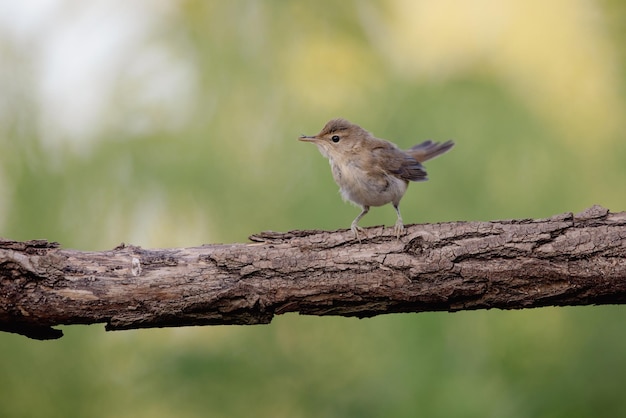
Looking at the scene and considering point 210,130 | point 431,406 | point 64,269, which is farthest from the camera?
point 210,130

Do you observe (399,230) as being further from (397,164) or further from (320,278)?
(397,164)

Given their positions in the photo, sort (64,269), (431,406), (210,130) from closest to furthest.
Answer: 1. (64,269)
2. (431,406)
3. (210,130)

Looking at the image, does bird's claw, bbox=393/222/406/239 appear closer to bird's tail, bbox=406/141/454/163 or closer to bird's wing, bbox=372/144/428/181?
bird's wing, bbox=372/144/428/181

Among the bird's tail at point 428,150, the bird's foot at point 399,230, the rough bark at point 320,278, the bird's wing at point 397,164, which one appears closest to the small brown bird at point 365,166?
the bird's wing at point 397,164

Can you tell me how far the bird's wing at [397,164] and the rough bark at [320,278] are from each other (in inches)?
44.9

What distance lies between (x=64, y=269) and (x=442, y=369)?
3.34m

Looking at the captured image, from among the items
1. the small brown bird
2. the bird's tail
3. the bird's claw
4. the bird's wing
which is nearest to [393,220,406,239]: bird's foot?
the bird's claw

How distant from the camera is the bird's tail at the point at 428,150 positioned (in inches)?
187

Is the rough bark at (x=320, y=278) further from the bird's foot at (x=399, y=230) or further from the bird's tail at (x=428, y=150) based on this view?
the bird's tail at (x=428, y=150)

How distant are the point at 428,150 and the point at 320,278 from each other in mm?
1990

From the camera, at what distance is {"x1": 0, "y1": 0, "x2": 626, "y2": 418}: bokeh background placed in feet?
18.4

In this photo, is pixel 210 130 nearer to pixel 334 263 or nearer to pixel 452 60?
pixel 452 60

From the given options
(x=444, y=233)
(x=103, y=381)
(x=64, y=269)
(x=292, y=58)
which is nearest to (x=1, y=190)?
(x=103, y=381)

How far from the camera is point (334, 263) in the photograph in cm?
310
